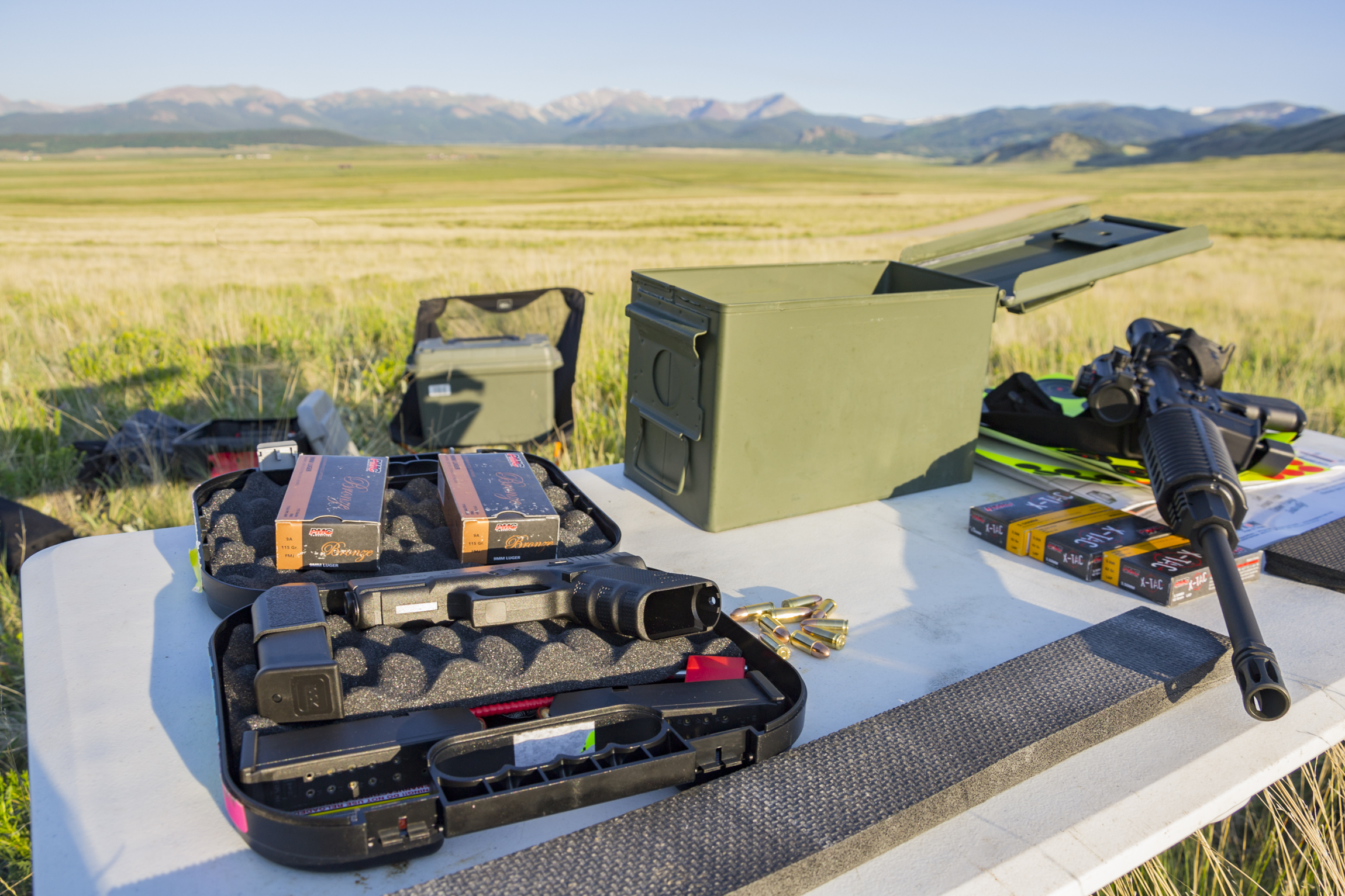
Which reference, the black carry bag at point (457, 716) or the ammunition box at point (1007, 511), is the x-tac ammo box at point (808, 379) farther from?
the black carry bag at point (457, 716)

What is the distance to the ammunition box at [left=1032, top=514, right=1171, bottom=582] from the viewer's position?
2080mm

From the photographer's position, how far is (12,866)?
2.38 meters

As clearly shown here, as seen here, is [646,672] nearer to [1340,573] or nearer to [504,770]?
[504,770]

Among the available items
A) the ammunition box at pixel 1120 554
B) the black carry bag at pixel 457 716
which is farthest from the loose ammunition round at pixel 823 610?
the ammunition box at pixel 1120 554

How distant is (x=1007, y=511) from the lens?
7.66 ft

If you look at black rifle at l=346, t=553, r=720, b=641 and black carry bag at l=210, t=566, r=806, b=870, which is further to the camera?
black rifle at l=346, t=553, r=720, b=641

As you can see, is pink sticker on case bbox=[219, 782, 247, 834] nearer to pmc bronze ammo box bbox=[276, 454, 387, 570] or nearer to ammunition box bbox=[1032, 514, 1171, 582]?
pmc bronze ammo box bbox=[276, 454, 387, 570]

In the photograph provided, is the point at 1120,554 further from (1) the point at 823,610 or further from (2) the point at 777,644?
(2) the point at 777,644

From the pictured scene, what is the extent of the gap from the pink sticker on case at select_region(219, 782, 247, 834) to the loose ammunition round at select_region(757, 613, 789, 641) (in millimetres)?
1026

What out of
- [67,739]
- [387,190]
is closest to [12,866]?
[67,739]

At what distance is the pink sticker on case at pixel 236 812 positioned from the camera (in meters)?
1.11

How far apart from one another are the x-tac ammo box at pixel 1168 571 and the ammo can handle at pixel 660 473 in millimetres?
1107

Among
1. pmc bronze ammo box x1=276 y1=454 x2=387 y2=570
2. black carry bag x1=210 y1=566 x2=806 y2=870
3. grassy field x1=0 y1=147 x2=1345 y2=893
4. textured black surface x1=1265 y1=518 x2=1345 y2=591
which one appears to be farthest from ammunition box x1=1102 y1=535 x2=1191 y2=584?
pmc bronze ammo box x1=276 y1=454 x2=387 y2=570

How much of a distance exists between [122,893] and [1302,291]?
52.9 ft
